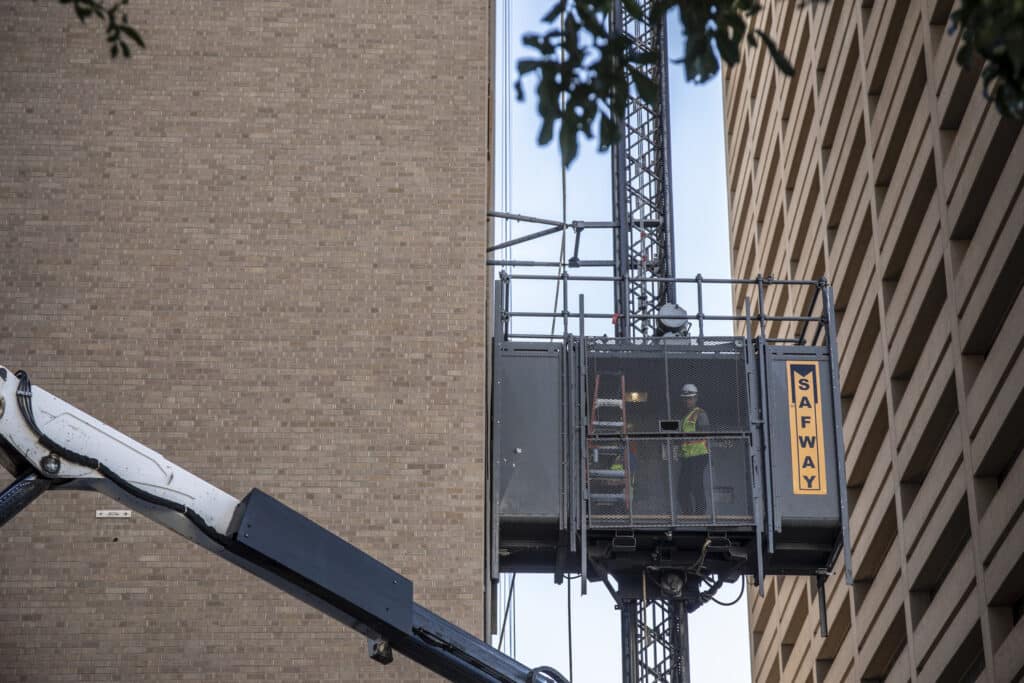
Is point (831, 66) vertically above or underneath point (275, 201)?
above

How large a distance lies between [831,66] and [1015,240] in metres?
13.6

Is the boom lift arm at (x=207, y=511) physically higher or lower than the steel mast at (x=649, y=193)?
lower

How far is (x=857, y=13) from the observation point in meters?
32.0

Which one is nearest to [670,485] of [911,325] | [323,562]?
[323,562]

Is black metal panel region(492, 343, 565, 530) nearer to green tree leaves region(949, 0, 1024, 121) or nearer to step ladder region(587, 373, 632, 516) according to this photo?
step ladder region(587, 373, 632, 516)

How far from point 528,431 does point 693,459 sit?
2.07m

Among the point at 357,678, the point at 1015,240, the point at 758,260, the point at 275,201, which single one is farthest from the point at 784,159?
the point at 357,678

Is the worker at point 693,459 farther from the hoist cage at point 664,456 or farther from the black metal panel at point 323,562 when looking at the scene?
the black metal panel at point 323,562

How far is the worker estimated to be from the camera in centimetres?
1916

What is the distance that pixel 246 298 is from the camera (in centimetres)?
1797

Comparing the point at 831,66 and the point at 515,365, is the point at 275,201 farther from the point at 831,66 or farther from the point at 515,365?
the point at 831,66

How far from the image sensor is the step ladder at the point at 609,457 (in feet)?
63.0

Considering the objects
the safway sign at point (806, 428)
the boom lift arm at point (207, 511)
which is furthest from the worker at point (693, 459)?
the boom lift arm at point (207, 511)

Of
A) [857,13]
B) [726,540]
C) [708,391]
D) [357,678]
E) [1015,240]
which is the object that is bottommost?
[357,678]
